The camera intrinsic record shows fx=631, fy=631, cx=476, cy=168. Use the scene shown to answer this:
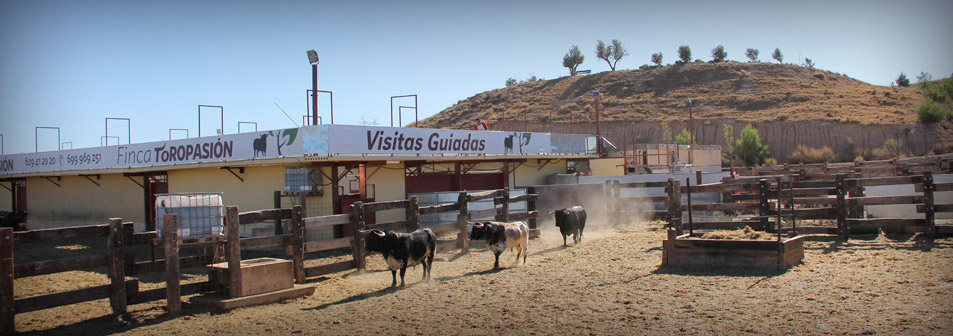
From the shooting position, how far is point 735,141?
59000 mm

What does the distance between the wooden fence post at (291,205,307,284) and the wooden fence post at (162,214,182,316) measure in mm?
1965

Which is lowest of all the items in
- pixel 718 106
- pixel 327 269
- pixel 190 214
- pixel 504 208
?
pixel 327 269

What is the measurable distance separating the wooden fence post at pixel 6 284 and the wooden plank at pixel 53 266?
0.22 m

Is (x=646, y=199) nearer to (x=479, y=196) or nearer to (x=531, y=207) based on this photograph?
(x=531, y=207)

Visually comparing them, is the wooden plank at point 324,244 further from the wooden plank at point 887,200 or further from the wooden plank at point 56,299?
the wooden plank at point 887,200

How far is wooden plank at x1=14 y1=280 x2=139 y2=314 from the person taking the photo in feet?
24.1

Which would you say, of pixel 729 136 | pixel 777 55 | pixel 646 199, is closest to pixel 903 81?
pixel 777 55

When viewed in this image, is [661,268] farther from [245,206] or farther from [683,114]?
[683,114]

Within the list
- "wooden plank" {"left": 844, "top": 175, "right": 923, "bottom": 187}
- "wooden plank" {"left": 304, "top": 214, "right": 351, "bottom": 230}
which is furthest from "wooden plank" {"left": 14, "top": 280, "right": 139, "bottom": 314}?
"wooden plank" {"left": 844, "top": 175, "right": 923, "bottom": 187}

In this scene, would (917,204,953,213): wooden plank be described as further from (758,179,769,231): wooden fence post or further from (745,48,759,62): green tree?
(745,48,759,62): green tree

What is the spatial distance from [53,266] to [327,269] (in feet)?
12.8

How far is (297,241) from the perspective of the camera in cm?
999

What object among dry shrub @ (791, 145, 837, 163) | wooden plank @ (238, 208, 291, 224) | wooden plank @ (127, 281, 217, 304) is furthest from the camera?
dry shrub @ (791, 145, 837, 163)

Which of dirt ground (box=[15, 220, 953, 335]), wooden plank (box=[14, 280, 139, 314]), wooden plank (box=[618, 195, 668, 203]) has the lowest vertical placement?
dirt ground (box=[15, 220, 953, 335])
